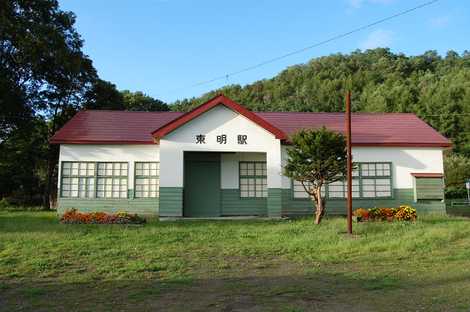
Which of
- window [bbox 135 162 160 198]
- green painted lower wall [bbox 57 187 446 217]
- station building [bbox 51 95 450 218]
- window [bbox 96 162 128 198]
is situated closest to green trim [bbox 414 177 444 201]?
station building [bbox 51 95 450 218]

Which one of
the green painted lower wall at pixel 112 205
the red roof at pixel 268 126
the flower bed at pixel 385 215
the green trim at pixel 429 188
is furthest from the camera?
the green trim at pixel 429 188

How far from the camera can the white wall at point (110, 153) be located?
20375 millimetres

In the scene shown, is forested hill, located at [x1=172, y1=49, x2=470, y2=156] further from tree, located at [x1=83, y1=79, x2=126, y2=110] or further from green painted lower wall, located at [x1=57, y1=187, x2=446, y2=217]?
green painted lower wall, located at [x1=57, y1=187, x2=446, y2=217]

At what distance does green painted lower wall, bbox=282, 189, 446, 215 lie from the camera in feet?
66.7

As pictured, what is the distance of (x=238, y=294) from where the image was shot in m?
7.96

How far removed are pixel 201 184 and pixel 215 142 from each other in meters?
2.24

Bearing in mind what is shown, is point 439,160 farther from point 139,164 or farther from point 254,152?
point 139,164

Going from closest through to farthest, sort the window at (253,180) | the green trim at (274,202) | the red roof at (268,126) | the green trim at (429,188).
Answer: the green trim at (274,202)
the red roof at (268,126)
the window at (253,180)
the green trim at (429,188)

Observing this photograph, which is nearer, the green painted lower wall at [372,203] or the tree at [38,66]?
the green painted lower wall at [372,203]

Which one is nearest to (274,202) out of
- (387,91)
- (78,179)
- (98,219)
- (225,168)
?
(225,168)

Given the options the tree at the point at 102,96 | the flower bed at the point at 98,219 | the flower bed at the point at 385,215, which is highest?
the tree at the point at 102,96

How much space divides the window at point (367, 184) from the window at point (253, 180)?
8.67 feet

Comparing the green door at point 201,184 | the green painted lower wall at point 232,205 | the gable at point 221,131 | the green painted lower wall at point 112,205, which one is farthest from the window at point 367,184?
the green painted lower wall at point 112,205

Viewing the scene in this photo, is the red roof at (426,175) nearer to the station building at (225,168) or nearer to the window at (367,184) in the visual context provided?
the station building at (225,168)
